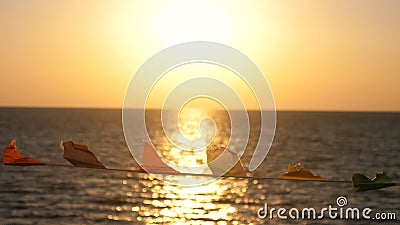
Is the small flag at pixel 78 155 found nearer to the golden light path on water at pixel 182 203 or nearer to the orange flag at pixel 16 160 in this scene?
the orange flag at pixel 16 160

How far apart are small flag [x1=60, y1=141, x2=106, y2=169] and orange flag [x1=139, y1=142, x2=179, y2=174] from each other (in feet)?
1.25

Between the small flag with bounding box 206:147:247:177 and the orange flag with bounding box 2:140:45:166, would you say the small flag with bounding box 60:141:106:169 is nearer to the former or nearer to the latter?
the orange flag with bounding box 2:140:45:166

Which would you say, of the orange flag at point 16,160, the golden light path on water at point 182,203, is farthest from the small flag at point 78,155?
the golden light path on water at point 182,203

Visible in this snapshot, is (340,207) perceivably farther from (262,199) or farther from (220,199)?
(220,199)

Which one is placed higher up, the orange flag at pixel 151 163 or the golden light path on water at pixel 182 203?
the golden light path on water at pixel 182 203

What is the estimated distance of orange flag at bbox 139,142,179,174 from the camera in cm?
463

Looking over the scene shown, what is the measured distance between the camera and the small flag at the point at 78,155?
4.85m

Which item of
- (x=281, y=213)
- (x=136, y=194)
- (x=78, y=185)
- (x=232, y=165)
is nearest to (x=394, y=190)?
(x=281, y=213)

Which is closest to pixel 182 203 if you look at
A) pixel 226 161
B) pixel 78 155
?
pixel 78 155

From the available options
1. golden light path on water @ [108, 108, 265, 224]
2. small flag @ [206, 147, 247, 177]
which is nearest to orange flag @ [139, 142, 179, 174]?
small flag @ [206, 147, 247, 177]

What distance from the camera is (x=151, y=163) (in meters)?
4.77

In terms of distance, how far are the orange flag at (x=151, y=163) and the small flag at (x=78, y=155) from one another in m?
0.38

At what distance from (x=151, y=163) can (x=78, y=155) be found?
0.61m

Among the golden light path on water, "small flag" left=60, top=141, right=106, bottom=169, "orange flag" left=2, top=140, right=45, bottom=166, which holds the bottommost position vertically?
"orange flag" left=2, top=140, right=45, bottom=166
